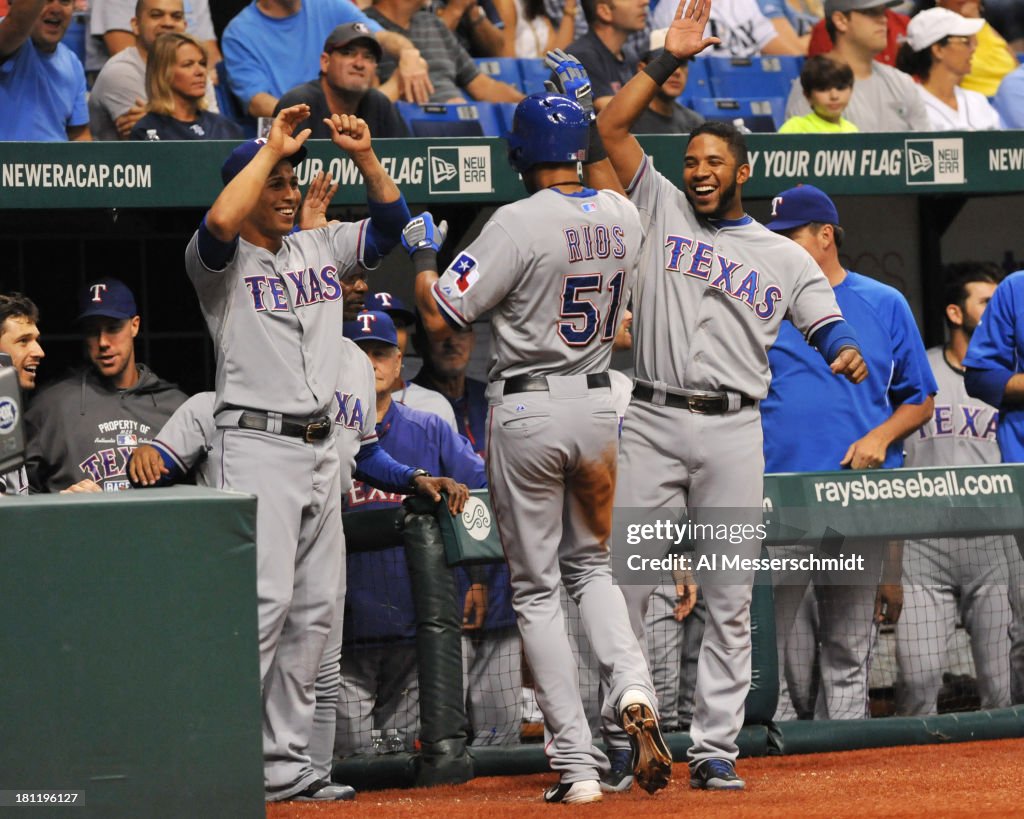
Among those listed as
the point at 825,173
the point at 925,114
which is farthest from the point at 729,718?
the point at 925,114

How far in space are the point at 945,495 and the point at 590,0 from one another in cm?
366

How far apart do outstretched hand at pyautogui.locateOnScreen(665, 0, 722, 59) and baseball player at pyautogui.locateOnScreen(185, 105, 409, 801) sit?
36.7 inches

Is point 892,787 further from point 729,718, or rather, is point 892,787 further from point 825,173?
point 825,173

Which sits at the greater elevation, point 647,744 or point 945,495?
point 945,495

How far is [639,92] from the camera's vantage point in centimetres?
440

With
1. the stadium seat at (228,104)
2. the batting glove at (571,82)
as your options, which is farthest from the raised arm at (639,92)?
the stadium seat at (228,104)

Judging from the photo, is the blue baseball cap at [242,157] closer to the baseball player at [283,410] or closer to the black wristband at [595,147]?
the baseball player at [283,410]

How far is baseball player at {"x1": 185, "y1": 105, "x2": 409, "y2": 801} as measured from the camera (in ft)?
14.2

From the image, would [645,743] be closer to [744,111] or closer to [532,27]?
[744,111]

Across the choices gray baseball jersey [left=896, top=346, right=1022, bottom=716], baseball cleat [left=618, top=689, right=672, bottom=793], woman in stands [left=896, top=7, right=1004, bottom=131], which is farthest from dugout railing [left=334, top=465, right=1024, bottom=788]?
woman in stands [left=896, top=7, right=1004, bottom=131]

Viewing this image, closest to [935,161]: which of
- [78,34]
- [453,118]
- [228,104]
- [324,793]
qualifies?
[453,118]

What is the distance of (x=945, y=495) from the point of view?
17.9ft

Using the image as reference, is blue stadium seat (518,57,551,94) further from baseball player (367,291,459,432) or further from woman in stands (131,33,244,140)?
baseball player (367,291,459,432)

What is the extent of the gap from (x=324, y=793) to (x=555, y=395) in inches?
53.9
